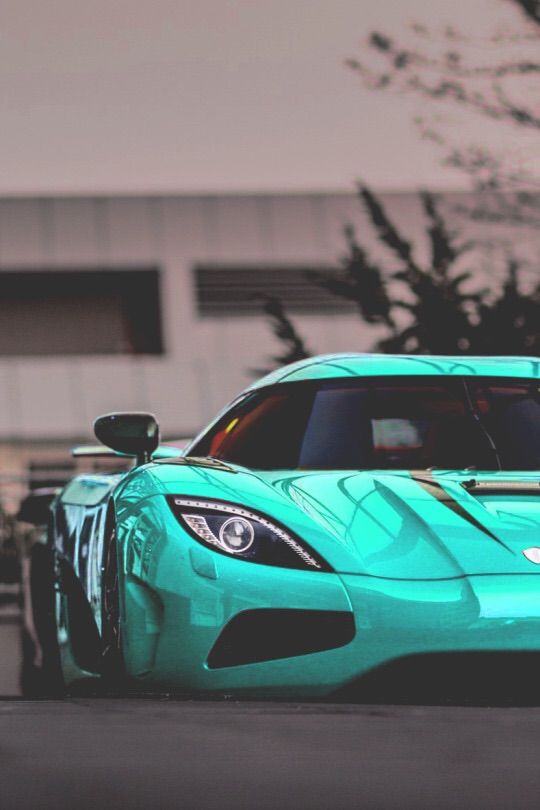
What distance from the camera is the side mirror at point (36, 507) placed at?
6.70 m

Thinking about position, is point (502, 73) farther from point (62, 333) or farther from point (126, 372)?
point (62, 333)

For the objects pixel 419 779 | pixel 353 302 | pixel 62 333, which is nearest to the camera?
pixel 419 779

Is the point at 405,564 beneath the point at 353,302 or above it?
beneath

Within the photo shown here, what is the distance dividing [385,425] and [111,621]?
1.38 meters

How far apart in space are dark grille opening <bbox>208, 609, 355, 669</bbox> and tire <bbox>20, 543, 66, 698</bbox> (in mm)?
1334

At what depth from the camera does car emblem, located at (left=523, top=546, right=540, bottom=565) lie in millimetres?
3650

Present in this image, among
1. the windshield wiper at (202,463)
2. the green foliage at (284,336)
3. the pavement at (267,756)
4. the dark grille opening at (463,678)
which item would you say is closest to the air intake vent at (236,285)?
the green foliage at (284,336)

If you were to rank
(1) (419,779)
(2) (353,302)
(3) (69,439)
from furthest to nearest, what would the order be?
(3) (69,439) → (2) (353,302) → (1) (419,779)

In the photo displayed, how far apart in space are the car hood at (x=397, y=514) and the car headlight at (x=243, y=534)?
1.2 inches

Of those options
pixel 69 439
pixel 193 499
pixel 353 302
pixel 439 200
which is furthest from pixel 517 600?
pixel 69 439

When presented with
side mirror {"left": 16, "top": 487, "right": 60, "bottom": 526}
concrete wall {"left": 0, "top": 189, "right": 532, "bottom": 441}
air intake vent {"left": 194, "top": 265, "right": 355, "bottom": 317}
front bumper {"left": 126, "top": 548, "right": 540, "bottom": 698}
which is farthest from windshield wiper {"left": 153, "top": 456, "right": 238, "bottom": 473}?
air intake vent {"left": 194, "top": 265, "right": 355, "bottom": 317}

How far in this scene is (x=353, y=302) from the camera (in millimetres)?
10375

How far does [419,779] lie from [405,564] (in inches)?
55.9

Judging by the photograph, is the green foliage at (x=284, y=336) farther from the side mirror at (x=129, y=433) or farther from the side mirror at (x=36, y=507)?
the side mirror at (x=129, y=433)
